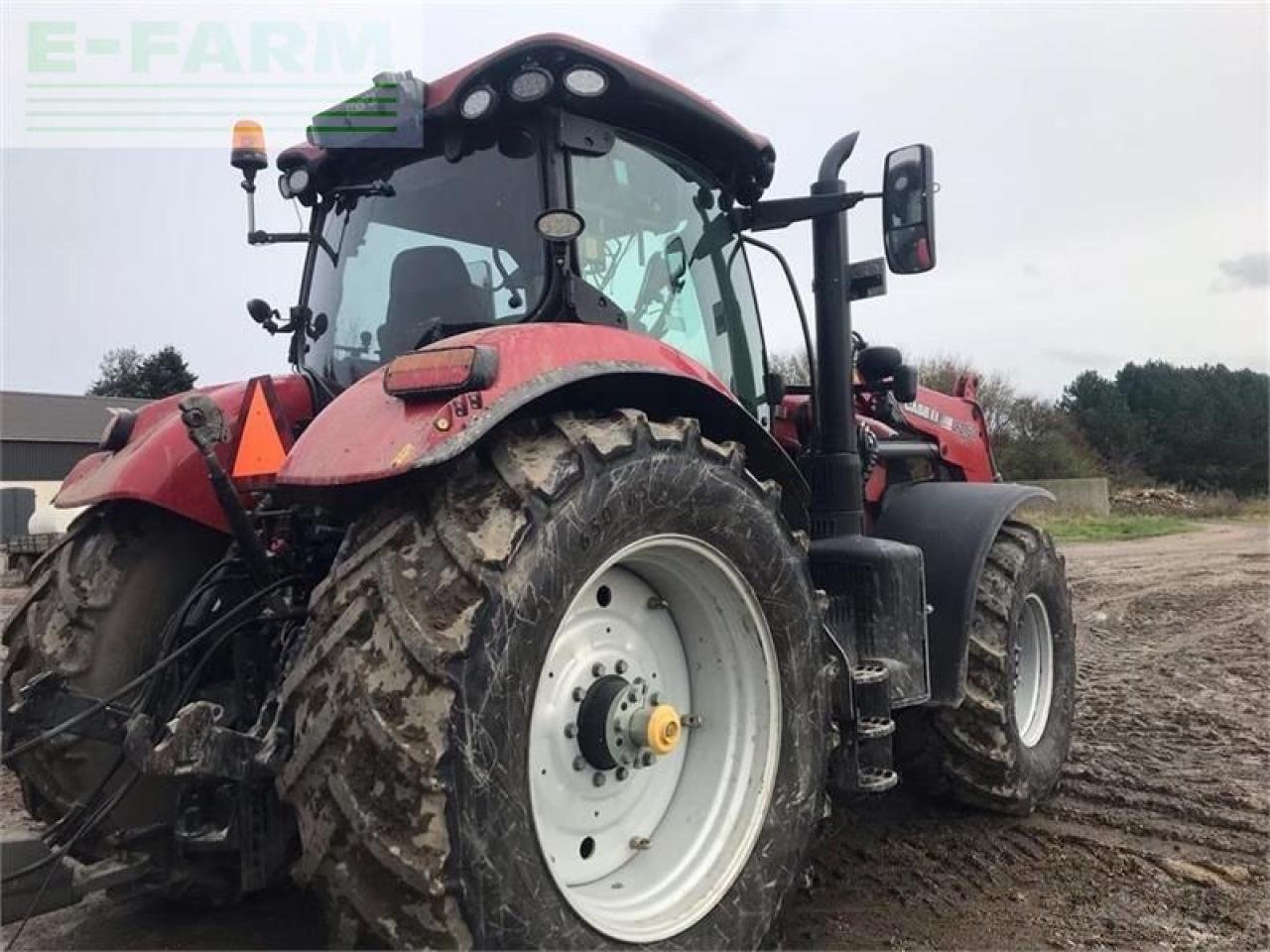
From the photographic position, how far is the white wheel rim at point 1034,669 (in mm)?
4551

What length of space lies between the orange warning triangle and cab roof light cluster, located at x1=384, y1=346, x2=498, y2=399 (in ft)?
2.82

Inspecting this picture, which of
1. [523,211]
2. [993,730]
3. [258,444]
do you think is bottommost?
[993,730]

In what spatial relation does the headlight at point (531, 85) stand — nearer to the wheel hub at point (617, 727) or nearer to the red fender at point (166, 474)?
the red fender at point (166, 474)

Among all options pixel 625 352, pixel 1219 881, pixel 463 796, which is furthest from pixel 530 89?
pixel 1219 881

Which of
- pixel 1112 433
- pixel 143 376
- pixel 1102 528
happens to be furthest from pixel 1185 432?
pixel 143 376

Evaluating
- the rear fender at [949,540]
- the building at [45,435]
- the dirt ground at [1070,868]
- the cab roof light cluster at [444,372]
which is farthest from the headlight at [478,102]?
the building at [45,435]

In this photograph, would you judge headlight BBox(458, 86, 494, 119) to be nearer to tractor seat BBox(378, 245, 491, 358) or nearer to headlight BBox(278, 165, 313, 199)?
tractor seat BBox(378, 245, 491, 358)

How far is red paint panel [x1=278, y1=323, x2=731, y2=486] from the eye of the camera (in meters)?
2.05

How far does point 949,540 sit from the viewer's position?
4.07 m

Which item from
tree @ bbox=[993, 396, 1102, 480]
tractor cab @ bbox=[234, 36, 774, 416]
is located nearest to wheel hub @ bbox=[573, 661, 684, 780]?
tractor cab @ bbox=[234, 36, 774, 416]

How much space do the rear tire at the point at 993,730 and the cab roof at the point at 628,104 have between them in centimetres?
189

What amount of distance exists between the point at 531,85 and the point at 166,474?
58.5 inches

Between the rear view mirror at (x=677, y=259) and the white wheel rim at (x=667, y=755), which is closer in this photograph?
the white wheel rim at (x=667, y=755)

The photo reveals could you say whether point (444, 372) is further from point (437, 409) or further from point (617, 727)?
point (617, 727)
